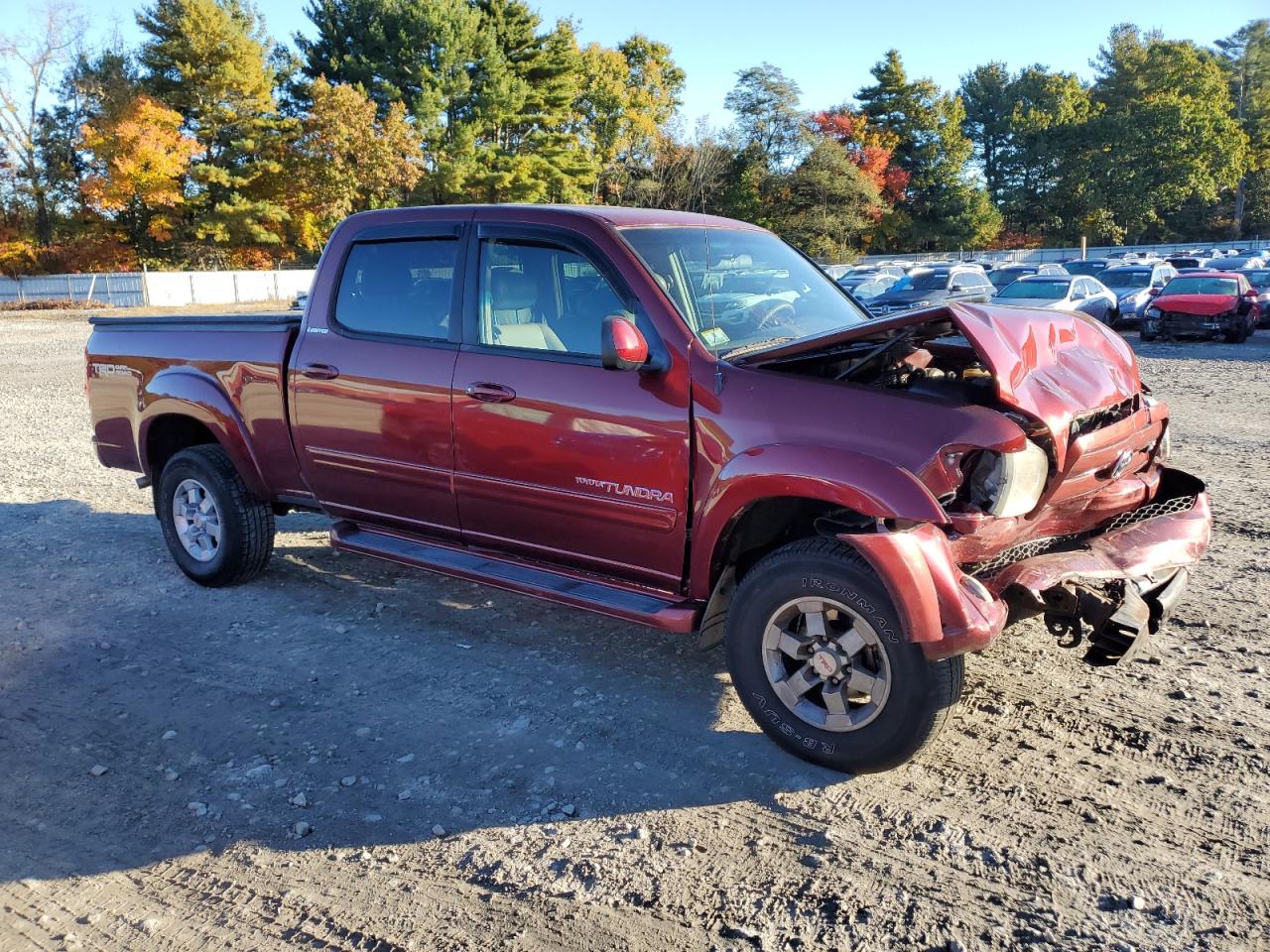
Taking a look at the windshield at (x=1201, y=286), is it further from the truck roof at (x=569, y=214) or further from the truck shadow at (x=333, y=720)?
the truck shadow at (x=333, y=720)

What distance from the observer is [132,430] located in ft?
20.1

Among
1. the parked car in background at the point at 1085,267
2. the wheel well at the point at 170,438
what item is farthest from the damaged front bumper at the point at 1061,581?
the parked car in background at the point at 1085,267

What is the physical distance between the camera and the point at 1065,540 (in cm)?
391

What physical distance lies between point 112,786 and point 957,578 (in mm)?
3178

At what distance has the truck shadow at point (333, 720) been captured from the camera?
11.3ft

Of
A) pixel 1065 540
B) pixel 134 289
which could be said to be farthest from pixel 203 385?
pixel 134 289

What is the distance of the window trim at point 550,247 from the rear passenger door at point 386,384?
0.27ft

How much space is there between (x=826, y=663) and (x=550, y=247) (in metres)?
2.22

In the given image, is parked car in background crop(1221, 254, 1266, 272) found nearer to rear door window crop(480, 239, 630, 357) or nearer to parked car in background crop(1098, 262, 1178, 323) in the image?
parked car in background crop(1098, 262, 1178, 323)

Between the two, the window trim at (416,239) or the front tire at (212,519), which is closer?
the window trim at (416,239)

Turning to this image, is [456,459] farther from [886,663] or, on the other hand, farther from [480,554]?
[886,663]

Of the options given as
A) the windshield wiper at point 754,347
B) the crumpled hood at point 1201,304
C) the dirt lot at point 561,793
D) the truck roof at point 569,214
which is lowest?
the dirt lot at point 561,793

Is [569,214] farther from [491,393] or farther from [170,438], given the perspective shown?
[170,438]

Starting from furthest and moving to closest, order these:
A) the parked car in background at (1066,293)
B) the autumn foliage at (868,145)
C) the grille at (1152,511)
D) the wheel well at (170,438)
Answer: the autumn foliage at (868,145), the parked car in background at (1066,293), the wheel well at (170,438), the grille at (1152,511)
